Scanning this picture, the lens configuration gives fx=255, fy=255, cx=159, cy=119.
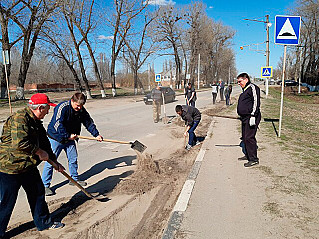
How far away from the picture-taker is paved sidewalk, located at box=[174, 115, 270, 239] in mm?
2953

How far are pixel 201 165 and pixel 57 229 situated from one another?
3002 mm

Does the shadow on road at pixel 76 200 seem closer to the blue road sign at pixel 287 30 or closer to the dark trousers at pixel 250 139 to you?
the dark trousers at pixel 250 139

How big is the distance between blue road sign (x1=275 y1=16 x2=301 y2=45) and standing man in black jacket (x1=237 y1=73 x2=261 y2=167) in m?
2.55

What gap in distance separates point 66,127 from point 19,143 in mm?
1641

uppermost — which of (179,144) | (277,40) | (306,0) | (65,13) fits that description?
(306,0)

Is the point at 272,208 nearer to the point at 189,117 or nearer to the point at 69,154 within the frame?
the point at 69,154

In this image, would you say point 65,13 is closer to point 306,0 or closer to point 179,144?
point 179,144

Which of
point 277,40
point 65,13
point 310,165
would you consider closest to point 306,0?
point 65,13

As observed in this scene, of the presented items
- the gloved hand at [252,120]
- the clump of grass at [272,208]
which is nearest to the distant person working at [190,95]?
the gloved hand at [252,120]

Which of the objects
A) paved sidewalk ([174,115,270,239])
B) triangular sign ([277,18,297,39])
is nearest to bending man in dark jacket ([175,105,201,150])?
paved sidewalk ([174,115,270,239])

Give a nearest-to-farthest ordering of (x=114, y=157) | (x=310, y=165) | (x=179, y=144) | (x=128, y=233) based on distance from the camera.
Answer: (x=128, y=233), (x=310, y=165), (x=114, y=157), (x=179, y=144)

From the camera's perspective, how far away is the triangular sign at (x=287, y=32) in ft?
22.1

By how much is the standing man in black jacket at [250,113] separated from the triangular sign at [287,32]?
102 inches

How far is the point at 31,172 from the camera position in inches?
118
